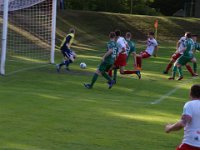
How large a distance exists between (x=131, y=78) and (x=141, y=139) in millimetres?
10623

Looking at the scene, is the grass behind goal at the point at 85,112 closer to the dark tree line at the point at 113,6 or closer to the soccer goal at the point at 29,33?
the soccer goal at the point at 29,33

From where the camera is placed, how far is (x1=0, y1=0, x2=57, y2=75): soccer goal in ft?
81.5

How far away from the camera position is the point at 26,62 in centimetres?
2522

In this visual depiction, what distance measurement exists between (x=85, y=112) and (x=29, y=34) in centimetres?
2194

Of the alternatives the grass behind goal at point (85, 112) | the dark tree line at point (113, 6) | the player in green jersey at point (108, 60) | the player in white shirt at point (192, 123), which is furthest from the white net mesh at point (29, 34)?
the player in white shirt at point (192, 123)

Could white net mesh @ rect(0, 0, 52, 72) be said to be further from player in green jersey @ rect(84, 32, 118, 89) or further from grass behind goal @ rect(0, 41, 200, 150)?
player in green jersey @ rect(84, 32, 118, 89)

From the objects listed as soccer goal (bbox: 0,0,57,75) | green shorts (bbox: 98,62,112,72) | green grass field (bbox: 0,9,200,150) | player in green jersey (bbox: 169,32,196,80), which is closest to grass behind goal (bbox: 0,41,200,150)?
green grass field (bbox: 0,9,200,150)

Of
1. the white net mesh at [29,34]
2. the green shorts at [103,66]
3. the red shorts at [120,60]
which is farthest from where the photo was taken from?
the white net mesh at [29,34]

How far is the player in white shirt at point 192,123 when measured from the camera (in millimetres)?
6395

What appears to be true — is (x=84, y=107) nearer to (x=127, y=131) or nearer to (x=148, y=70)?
(x=127, y=131)

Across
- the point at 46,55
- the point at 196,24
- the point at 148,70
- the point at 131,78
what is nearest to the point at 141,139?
the point at 131,78

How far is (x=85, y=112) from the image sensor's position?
40.5 ft

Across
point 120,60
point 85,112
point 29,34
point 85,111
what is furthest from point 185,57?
point 29,34

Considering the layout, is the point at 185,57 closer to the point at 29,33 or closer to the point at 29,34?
the point at 29,34
